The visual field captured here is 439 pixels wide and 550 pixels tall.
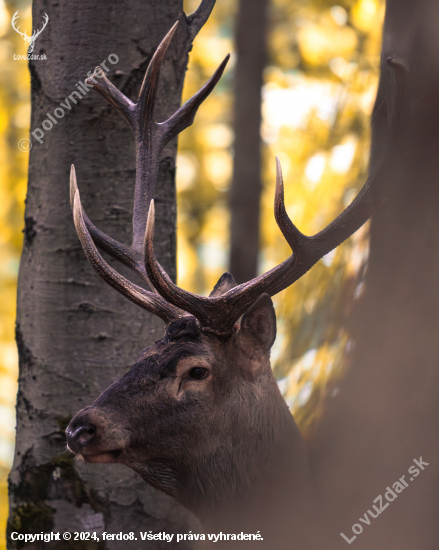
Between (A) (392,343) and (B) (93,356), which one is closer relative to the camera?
(A) (392,343)

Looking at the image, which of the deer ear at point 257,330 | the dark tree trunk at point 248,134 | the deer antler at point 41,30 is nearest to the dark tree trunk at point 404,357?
the deer ear at point 257,330

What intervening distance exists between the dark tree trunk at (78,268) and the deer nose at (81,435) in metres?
0.57

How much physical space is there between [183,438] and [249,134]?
10.5 ft

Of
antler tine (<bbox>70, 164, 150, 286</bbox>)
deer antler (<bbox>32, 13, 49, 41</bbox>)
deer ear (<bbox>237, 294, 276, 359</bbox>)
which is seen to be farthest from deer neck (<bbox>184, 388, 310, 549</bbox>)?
deer antler (<bbox>32, 13, 49, 41</bbox>)

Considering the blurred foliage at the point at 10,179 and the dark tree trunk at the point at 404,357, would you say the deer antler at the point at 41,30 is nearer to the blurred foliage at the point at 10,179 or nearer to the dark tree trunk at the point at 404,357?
the dark tree trunk at the point at 404,357

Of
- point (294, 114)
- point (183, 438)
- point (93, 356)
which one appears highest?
point (294, 114)

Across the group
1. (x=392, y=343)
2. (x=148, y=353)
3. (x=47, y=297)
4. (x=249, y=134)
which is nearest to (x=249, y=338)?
(x=148, y=353)

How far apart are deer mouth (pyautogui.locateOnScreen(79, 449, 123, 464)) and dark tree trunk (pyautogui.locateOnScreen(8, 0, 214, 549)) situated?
0.49 m

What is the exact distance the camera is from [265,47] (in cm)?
443

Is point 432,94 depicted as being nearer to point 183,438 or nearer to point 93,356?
point 183,438

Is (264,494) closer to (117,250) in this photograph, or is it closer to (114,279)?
(114,279)

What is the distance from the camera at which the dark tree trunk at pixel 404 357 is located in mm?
1751

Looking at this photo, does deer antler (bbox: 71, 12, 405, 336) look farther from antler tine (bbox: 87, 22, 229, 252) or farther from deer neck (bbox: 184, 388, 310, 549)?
deer neck (bbox: 184, 388, 310, 549)

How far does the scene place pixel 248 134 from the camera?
438cm
